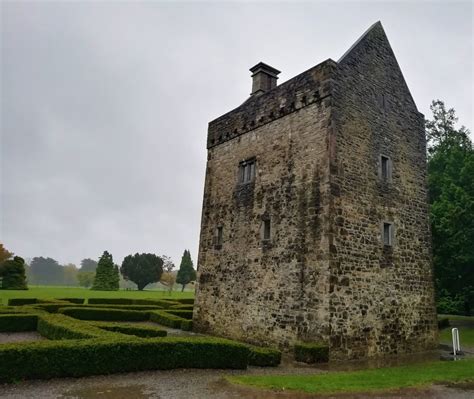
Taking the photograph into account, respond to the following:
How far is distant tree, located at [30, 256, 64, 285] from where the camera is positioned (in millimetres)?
169875

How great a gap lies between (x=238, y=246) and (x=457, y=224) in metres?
12.3

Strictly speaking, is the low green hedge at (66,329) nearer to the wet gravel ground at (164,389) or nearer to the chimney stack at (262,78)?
the wet gravel ground at (164,389)

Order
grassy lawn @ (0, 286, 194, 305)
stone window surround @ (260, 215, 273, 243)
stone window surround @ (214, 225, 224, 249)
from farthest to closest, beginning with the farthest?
grassy lawn @ (0, 286, 194, 305)
stone window surround @ (214, 225, 224, 249)
stone window surround @ (260, 215, 273, 243)

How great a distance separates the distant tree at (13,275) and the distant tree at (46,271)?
5082 inches

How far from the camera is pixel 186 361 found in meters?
10.5

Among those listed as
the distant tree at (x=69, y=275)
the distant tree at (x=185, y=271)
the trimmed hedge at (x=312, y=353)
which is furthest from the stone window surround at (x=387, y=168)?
Result: the distant tree at (x=69, y=275)

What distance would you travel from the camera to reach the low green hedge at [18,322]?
16.9m

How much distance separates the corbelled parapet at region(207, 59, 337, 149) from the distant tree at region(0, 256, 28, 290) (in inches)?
1655

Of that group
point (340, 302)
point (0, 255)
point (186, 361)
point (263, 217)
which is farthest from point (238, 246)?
point (0, 255)

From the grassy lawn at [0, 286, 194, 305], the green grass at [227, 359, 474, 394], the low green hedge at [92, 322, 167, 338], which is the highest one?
the grassy lawn at [0, 286, 194, 305]

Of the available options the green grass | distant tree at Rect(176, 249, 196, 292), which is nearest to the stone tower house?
the green grass

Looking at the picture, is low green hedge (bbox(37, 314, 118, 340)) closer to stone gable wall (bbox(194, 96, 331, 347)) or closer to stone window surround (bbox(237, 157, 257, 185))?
stone gable wall (bbox(194, 96, 331, 347))

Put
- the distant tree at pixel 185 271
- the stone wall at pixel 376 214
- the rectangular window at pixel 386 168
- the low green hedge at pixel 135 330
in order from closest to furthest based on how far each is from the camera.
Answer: the stone wall at pixel 376 214, the low green hedge at pixel 135 330, the rectangular window at pixel 386 168, the distant tree at pixel 185 271

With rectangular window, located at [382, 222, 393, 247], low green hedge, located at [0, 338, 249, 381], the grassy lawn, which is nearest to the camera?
low green hedge, located at [0, 338, 249, 381]
